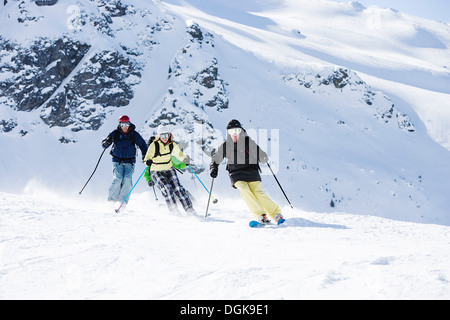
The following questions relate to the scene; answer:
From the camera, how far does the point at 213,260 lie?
3650mm

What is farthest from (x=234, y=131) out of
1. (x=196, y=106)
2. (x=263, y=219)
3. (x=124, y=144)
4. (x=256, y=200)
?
(x=196, y=106)

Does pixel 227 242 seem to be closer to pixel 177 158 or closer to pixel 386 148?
pixel 177 158

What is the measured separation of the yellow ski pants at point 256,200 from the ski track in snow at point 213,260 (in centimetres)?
52

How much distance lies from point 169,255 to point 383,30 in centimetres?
7101

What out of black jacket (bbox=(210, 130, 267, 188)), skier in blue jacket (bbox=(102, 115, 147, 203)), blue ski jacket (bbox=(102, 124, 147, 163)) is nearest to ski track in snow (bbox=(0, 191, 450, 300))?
black jacket (bbox=(210, 130, 267, 188))

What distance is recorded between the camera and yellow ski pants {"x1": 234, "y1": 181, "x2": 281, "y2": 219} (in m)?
6.36

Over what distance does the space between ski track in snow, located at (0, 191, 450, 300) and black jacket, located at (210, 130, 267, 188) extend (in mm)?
1099

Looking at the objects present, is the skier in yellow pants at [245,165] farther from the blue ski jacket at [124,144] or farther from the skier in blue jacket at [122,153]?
the skier in blue jacket at [122,153]

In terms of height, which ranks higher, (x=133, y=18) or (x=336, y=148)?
(x=133, y=18)

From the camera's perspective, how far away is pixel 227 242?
4508mm

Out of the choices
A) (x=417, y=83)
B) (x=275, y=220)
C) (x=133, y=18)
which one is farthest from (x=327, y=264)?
(x=417, y=83)

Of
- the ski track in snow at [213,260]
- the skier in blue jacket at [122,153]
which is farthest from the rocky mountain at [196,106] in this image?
the ski track in snow at [213,260]

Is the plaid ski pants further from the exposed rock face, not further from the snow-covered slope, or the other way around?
the exposed rock face

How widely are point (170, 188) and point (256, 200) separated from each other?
2.18 m
